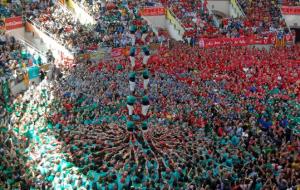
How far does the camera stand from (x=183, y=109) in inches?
762

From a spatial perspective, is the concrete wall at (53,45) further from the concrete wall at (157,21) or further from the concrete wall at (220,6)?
the concrete wall at (220,6)

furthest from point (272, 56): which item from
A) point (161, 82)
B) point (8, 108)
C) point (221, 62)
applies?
point (8, 108)

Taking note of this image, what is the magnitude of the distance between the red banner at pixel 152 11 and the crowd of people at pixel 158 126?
8.19 meters

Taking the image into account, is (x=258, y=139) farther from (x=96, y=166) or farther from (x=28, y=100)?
(x=28, y=100)

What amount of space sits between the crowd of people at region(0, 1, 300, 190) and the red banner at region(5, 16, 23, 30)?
3093 millimetres

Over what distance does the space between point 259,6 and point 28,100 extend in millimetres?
22284

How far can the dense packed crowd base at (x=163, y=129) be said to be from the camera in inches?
566

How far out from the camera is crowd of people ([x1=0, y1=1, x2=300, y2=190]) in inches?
566

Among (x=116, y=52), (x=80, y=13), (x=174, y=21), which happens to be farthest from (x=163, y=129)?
(x=80, y=13)

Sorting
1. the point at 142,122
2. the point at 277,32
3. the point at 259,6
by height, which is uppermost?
the point at 259,6

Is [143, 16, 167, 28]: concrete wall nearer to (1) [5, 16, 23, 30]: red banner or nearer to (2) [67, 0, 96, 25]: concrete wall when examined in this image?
(2) [67, 0, 96, 25]: concrete wall

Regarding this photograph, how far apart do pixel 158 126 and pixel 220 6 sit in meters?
22.8

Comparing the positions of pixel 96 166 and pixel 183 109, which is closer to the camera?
pixel 96 166

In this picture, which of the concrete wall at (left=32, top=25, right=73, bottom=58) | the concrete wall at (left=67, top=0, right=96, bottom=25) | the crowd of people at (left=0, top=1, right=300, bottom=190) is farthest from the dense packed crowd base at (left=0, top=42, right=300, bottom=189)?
the concrete wall at (left=67, top=0, right=96, bottom=25)
